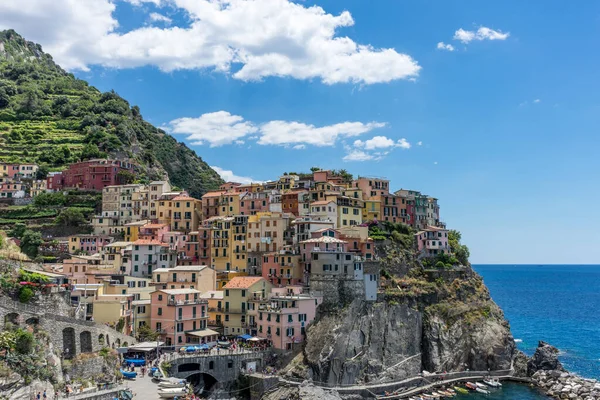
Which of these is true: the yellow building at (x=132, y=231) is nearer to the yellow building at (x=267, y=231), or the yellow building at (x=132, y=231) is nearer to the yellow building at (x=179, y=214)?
the yellow building at (x=179, y=214)

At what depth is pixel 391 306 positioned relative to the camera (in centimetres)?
7225

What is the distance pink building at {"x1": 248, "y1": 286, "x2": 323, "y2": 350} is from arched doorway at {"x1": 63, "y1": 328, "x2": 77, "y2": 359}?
885 inches

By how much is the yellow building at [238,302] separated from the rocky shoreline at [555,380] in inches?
1467

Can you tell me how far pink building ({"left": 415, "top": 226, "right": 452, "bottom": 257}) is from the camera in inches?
3356

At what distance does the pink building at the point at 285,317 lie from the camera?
6512 centimetres

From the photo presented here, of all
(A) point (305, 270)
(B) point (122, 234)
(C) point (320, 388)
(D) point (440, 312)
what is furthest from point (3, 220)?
(D) point (440, 312)

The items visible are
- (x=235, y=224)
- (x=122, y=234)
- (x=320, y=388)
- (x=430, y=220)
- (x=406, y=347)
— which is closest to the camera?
(x=320, y=388)

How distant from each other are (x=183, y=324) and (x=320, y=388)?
55.1ft

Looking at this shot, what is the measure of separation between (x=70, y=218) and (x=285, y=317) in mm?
43583

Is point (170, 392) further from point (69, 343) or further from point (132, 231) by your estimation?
point (132, 231)

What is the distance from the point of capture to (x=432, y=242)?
8606 centimetres

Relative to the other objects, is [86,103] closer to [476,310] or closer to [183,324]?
[183,324]

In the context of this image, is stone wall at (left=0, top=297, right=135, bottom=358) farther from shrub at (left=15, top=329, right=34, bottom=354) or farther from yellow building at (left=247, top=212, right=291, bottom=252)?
yellow building at (left=247, top=212, right=291, bottom=252)

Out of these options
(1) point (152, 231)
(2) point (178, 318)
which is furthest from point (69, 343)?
(1) point (152, 231)
